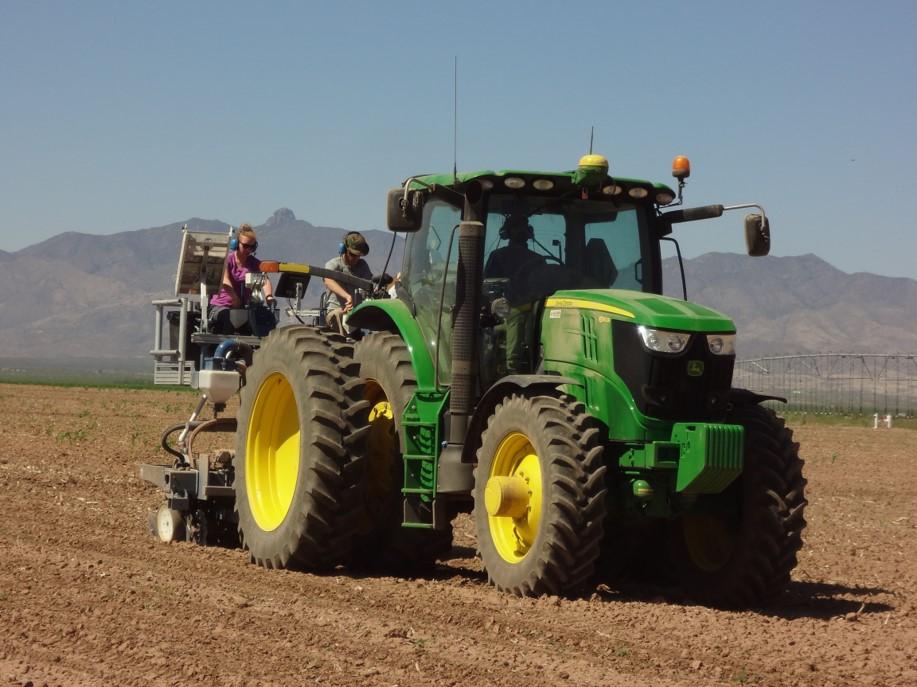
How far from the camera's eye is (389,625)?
24.7 ft

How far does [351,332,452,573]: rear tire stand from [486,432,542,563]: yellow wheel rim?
41.5 inches

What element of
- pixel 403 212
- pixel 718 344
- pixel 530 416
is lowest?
pixel 530 416

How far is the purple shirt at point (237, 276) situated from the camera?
481 inches

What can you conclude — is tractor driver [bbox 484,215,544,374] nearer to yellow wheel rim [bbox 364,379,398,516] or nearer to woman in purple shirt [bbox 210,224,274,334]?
yellow wheel rim [bbox 364,379,398,516]

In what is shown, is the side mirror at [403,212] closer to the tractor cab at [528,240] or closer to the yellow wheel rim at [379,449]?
the tractor cab at [528,240]

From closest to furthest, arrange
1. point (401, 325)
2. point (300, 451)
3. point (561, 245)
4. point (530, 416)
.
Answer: point (530, 416) < point (561, 245) < point (300, 451) < point (401, 325)

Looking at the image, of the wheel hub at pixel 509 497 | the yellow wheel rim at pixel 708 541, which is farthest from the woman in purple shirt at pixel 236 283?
the yellow wheel rim at pixel 708 541

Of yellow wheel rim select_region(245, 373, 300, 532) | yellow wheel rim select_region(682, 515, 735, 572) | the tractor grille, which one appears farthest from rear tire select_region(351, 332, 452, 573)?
the tractor grille

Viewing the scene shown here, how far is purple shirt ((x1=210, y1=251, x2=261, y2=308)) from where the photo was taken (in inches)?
481

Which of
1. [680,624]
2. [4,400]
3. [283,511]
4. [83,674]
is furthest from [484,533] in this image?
[4,400]

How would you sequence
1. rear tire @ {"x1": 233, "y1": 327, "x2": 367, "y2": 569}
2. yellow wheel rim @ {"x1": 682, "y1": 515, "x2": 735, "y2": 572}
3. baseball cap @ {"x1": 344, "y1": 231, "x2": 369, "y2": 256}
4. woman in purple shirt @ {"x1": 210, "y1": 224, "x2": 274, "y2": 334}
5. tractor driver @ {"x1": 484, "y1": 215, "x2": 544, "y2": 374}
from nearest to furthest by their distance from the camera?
yellow wheel rim @ {"x1": 682, "y1": 515, "x2": 735, "y2": 572} → tractor driver @ {"x1": 484, "y1": 215, "x2": 544, "y2": 374} → rear tire @ {"x1": 233, "y1": 327, "x2": 367, "y2": 569} → baseball cap @ {"x1": 344, "y1": 231, "x2": 369, "y2": 256} → woman in purple shirt @ {"x1": 210, "y1": 224, "x2": 274, "y2": 334}

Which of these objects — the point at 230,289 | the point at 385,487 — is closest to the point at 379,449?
the point at 385,487

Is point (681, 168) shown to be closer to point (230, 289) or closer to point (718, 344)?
point (718, 344)

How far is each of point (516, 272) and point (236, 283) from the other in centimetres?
386
